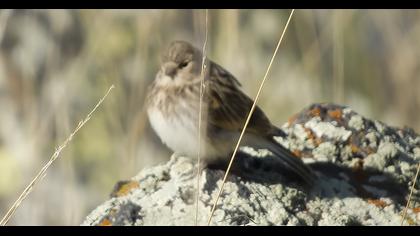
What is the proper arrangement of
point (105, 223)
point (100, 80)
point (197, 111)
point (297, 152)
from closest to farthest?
point (105, 223)
point (297, 152)
point (197, 111)
point (100, 80)

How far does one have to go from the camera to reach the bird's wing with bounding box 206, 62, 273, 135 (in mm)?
4770

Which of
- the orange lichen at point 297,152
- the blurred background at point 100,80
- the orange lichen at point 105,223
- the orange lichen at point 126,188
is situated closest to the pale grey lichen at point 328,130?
the orange lichen at point 297,152

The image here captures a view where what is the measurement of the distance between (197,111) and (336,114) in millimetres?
587

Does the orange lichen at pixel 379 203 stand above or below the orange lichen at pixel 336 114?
below

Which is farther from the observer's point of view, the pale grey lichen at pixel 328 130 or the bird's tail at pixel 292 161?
the pale grey lichen at pixel 328 130

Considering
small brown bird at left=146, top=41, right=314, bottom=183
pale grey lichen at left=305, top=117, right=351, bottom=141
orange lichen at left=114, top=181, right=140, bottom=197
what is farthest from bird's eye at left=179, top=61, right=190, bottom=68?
orange lichen at left=114, top=181, right=140, bottom=197

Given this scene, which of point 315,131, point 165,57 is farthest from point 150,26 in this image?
point 315,131

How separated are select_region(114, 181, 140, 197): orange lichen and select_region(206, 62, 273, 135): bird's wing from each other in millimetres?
604

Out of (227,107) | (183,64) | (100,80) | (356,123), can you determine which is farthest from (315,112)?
(100,80)

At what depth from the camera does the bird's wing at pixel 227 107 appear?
477 centimetres

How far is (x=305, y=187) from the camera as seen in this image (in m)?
4.25

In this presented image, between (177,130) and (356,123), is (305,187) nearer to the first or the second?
(356,123)

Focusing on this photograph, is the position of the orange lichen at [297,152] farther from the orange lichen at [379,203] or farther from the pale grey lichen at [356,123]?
the orange lichen at [379,203]

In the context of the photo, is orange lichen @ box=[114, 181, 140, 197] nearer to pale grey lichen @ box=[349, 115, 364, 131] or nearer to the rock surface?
the rock surface
